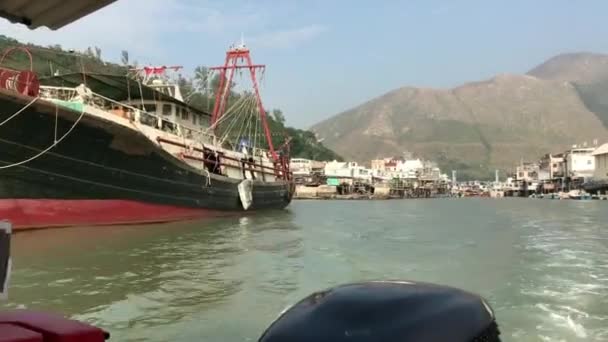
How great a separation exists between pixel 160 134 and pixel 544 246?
40.0ft

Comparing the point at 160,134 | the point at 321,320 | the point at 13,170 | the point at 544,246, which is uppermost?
the point at 160,134

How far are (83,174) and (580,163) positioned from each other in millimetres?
84401

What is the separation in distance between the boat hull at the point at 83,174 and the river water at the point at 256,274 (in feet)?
2.55

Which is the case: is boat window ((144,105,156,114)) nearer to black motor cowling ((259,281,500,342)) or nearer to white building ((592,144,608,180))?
black motor cowling ((259,281,500,342))

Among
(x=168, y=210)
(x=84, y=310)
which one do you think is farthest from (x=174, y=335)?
(x=168, y=210)

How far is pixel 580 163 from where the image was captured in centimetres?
8456

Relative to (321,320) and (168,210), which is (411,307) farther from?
(168,210)

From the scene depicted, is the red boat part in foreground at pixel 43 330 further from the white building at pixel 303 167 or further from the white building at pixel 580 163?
the white building at pixel 580 163

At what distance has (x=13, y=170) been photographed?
13734 mm

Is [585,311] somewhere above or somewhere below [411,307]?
below

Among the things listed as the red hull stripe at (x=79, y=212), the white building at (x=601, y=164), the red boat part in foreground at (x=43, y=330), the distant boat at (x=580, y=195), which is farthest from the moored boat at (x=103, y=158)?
the white building at (x=601, y=164)

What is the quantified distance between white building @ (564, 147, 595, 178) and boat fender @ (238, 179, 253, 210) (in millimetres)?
71440

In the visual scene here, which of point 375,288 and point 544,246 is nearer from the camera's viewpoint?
point 375,288

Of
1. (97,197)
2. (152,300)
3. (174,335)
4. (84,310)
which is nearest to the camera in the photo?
(174,335)
